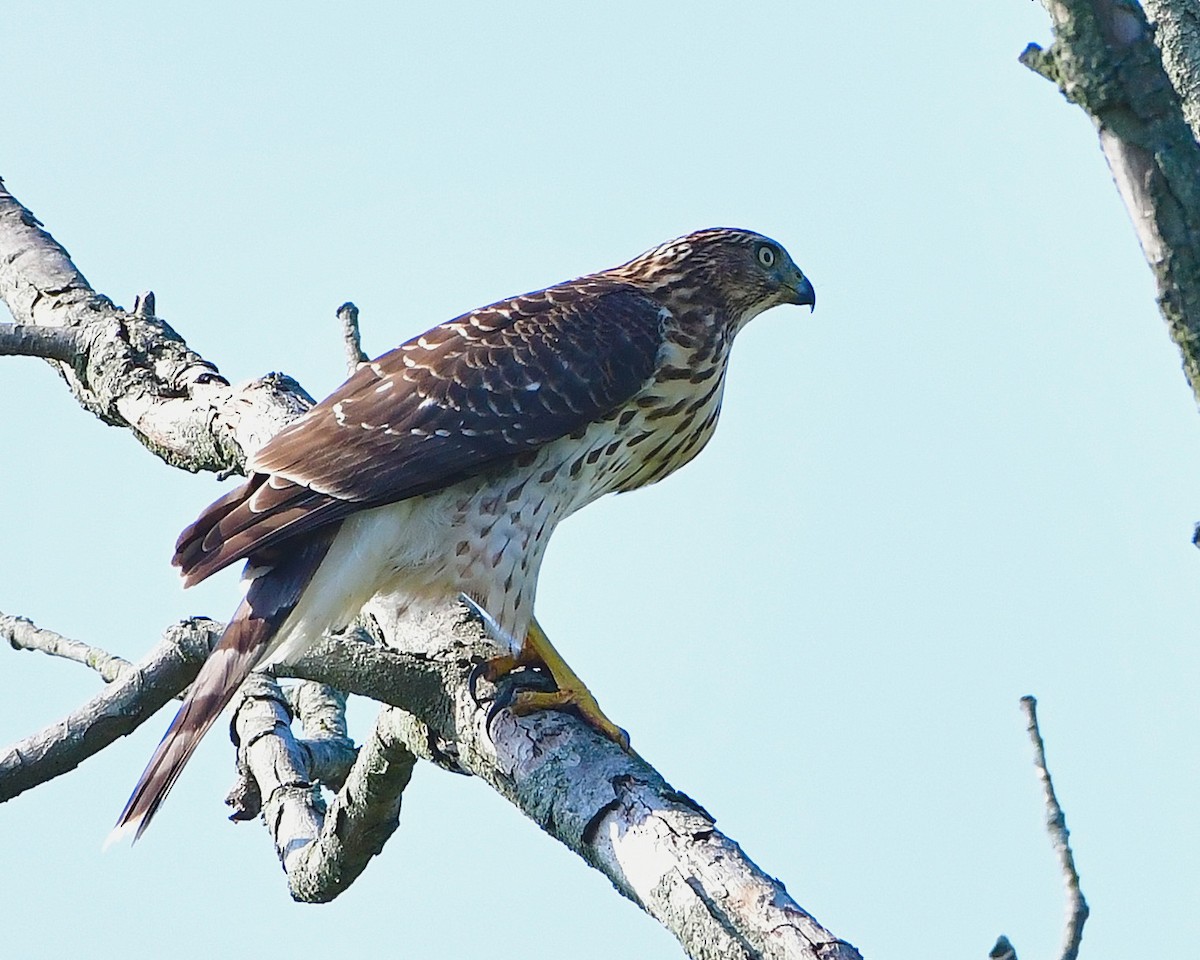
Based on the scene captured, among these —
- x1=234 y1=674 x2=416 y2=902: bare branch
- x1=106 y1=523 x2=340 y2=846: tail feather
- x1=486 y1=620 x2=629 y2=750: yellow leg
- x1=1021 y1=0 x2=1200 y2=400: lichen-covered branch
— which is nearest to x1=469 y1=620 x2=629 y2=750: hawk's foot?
x1=486 y1=620 x2=629 y2=750: yellow leg

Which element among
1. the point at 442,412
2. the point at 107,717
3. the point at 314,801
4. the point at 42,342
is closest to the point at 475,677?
the point at 314,801

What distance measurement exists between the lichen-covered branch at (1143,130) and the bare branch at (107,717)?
8.64 feet

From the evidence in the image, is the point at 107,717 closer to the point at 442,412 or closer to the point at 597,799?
the point at 597,799

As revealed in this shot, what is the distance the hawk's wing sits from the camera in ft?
14.5

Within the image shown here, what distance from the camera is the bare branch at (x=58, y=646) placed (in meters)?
4.22

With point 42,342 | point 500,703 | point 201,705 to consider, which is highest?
point 42,342

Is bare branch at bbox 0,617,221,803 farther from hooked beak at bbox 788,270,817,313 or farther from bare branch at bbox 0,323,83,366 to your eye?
hooked beak at bbox 788,270,817,313

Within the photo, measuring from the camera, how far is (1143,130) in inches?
79.0

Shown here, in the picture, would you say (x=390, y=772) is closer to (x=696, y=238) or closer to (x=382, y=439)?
(x=382, y=439)

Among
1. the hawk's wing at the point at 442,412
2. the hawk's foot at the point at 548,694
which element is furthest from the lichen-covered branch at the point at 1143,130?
the hawk's wing at the point at 442,412

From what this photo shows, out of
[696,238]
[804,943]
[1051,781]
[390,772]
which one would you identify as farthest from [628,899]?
[696,238]

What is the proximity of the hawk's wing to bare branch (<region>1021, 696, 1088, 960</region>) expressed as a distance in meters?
2.53

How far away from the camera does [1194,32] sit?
6.88ft

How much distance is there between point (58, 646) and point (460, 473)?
117 centimetres
